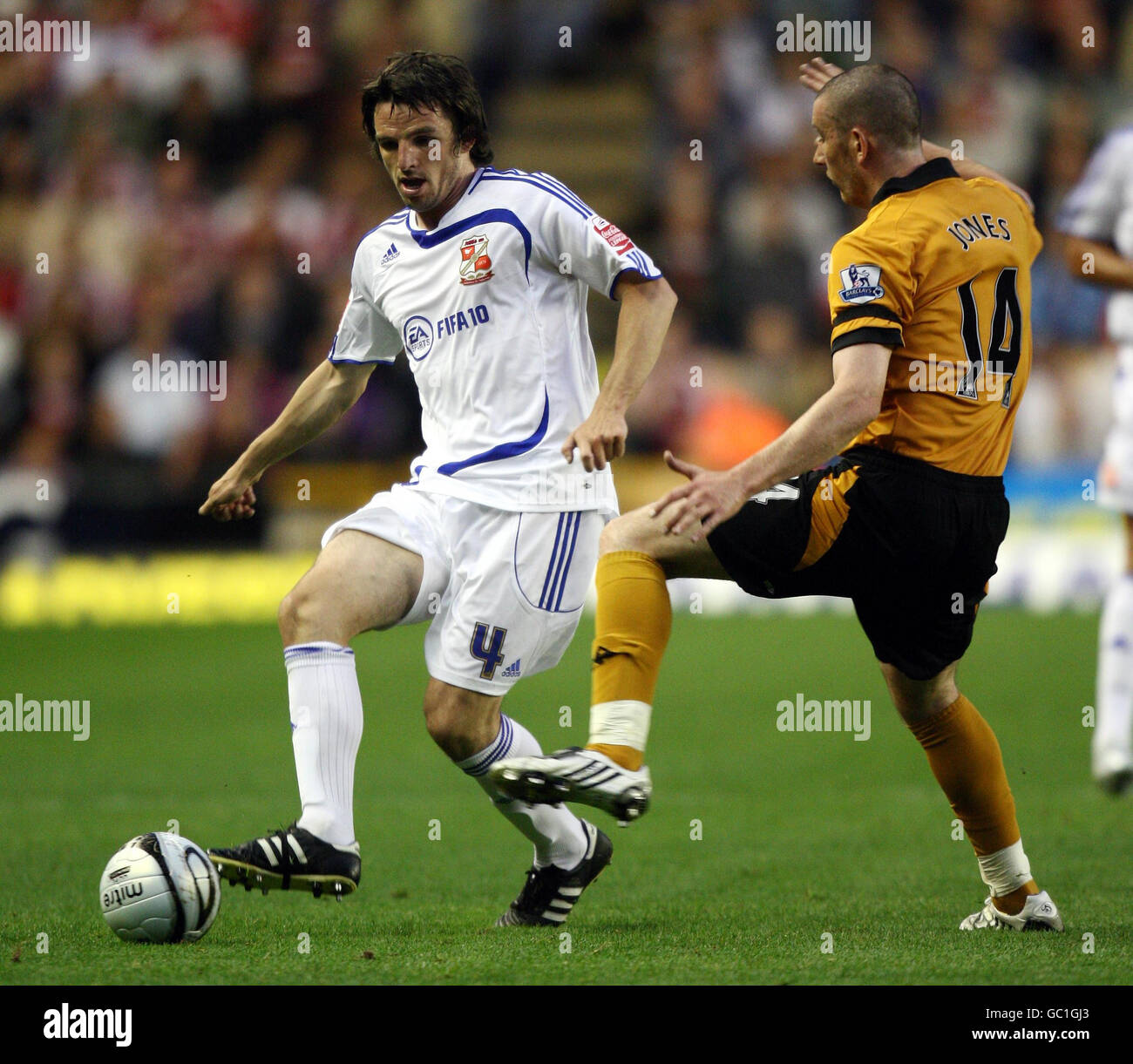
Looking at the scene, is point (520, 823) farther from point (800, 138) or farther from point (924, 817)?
point (800, 138)

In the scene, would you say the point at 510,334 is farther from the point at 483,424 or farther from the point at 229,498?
the point at 229,498

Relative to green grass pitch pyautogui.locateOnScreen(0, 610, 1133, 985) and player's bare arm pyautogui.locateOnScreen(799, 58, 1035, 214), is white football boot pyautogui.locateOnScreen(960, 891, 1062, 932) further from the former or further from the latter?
player's bare arm pyautogui.locateOnScreen(799, 58, 1035, 214)

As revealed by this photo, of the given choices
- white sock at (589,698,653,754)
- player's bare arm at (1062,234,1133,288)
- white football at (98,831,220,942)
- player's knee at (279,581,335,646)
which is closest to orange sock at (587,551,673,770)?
white sock at (589,698,653,754)

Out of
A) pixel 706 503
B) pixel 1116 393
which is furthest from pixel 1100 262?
pixel 706 503

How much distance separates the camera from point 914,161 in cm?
444

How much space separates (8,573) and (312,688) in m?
9.78

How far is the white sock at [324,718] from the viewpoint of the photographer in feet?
14.1

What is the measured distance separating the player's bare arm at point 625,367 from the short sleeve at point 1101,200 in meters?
2.79

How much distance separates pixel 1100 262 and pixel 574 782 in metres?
3.74

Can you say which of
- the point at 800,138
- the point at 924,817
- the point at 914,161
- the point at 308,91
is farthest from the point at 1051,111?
the point at 914,161

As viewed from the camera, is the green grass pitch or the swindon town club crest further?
the swindon town club crest

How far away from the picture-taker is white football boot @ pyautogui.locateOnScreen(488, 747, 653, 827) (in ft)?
12.6

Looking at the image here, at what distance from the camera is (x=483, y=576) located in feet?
15.1

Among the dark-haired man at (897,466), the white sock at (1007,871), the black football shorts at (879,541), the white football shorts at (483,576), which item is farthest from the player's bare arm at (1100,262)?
the white football shorts at (483,576)
